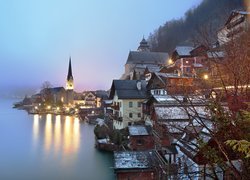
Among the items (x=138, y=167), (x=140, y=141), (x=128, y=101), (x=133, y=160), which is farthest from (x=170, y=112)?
(x=128, y=101)

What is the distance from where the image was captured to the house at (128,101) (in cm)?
2595

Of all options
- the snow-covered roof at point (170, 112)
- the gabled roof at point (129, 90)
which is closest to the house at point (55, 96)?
the gabled roof at point (129, 90)

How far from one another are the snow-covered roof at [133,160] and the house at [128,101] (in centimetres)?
1173

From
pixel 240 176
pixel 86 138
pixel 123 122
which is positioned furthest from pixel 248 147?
pixel 86 138

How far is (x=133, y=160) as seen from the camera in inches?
498

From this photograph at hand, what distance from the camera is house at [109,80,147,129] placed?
A: 85.1 feet

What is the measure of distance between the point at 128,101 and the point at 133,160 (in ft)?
45.7

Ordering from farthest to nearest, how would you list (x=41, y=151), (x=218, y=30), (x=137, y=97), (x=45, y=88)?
(x=45, y=88)
(x=137, y=97)
(x=41, y=151)
(x=218, y=30)

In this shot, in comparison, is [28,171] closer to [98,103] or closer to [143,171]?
[143,171]

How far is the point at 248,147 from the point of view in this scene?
336cm

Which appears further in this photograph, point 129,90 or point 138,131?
point 129,90

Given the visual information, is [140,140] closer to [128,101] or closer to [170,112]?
[170,112]

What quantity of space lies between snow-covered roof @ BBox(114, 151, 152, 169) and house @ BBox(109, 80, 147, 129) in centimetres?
1173

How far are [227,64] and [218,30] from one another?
1.55m
